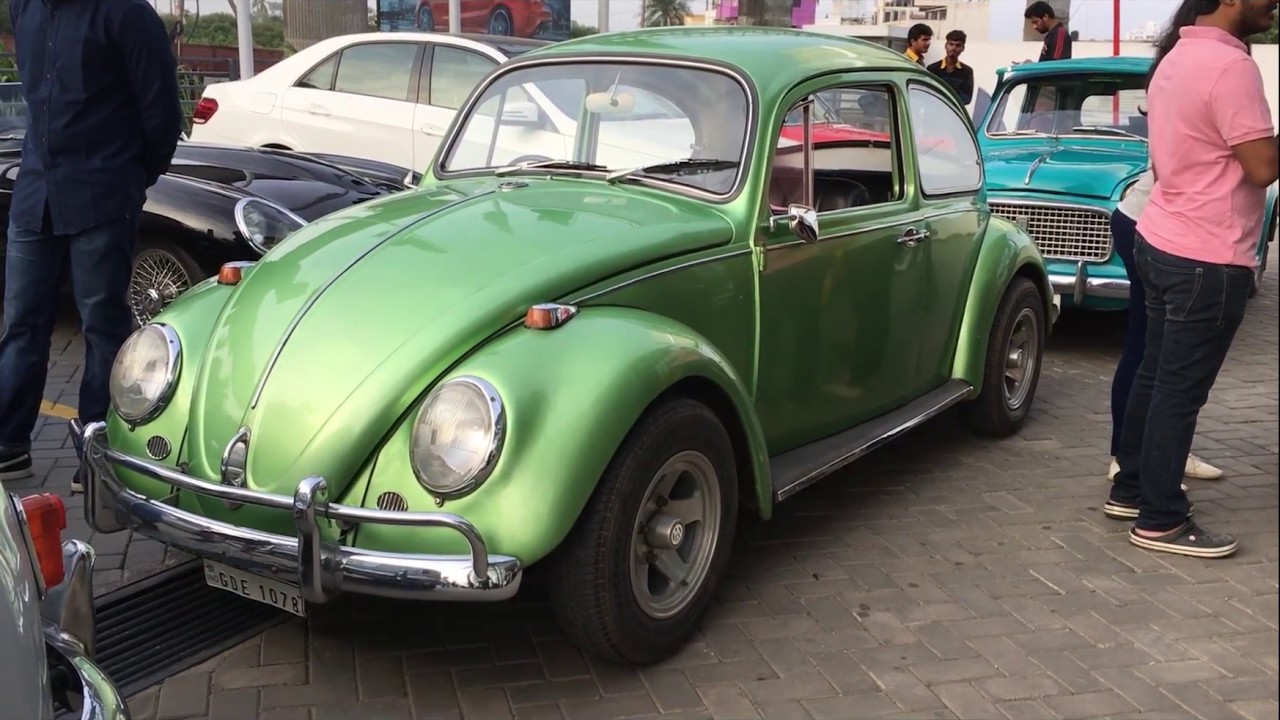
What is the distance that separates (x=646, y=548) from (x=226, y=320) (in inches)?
55.7

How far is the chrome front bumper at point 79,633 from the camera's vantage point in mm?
2111

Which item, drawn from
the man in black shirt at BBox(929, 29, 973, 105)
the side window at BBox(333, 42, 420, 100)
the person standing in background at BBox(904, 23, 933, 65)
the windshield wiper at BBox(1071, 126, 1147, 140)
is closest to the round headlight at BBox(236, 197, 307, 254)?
the side window at BBox(333, 42, 420, 100)

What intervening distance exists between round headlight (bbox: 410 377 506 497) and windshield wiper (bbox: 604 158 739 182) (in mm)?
1383

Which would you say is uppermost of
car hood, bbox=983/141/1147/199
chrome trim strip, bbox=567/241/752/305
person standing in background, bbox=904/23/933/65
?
person standing in background, bbox=904/23/933/65

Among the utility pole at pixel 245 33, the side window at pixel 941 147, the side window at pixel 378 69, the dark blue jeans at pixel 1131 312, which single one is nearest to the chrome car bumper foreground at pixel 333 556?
the side window at pixel 941 147

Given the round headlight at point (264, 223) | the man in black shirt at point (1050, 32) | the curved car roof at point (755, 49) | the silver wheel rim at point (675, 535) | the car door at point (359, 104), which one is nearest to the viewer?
the silver wheel rim at point (675, 535)

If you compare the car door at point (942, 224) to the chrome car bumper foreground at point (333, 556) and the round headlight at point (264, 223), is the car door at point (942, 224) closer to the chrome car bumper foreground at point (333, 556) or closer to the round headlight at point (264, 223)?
the chrome car bumper foreground at point (333, 556)

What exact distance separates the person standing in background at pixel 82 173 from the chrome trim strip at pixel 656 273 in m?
2.17

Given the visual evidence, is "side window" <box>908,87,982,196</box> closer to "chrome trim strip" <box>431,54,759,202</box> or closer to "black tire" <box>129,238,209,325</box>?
"chrome trim strip" <box>431,54,759,202</box>

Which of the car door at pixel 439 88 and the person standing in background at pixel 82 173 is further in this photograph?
the car door at pixel 439 88

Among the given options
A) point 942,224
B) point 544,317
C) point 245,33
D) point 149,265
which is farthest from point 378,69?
point 544,317

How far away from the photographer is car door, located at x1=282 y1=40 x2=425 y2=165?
8914 mm

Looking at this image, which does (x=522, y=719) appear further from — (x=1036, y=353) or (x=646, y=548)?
(x=1036, y=353)

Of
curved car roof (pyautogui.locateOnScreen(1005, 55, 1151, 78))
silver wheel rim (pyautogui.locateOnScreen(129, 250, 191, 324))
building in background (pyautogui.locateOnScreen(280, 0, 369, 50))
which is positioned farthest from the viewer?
building in background (pyautogui.locateOnScreen(280, 0, 369, 50))
